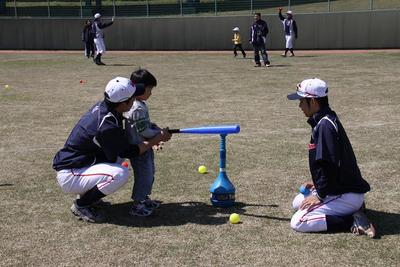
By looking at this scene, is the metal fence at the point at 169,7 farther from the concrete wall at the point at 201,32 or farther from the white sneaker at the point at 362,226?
the white sneaker at the point at 362,226

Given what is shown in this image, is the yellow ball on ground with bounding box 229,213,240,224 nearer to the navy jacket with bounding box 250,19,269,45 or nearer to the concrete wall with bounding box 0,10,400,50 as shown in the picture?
the navy jacket with bounding box 250,19,269,45

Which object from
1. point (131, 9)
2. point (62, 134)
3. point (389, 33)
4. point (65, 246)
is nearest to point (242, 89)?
point (62, 134)

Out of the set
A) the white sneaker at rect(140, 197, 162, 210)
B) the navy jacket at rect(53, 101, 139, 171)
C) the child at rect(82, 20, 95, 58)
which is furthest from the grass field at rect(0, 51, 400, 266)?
the child at rect(82, 20, 95, 58)

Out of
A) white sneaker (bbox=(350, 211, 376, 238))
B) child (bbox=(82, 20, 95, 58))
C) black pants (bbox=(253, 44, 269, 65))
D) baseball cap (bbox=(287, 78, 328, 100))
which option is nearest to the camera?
white sneaker (bbox=(350, 211, 376, 238))

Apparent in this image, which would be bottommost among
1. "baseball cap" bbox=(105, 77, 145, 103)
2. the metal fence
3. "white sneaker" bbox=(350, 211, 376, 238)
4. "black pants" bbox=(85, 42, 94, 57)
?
"black pants" bbox=(85, 42, 94, 57)

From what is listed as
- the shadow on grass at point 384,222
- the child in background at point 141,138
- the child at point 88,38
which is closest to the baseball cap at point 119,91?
the child in background at point 141,138

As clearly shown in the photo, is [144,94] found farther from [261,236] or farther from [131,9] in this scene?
[131,9]

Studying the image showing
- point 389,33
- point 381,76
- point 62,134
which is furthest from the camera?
point 389,33

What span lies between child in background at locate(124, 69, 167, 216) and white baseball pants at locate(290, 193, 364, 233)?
149cm

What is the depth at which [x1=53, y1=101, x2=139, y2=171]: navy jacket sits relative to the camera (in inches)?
201

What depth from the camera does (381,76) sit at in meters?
16.4

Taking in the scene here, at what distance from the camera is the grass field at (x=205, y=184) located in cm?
462

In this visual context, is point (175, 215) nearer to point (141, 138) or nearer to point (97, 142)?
point (141, 138)

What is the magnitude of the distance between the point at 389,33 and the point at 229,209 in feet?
80.0
